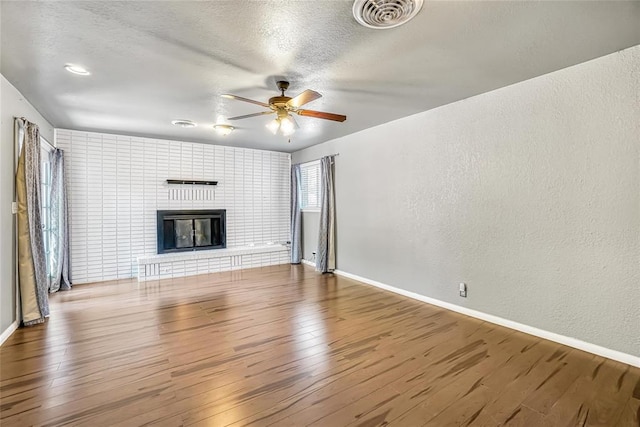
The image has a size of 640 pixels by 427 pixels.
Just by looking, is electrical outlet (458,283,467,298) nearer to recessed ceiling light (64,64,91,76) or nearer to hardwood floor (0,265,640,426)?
hardwood floor (0,265,640,426)

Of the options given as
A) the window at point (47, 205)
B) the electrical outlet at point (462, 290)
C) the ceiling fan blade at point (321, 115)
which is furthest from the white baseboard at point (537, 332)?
the window at point (47, 205)

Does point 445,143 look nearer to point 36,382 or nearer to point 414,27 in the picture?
point 414,27

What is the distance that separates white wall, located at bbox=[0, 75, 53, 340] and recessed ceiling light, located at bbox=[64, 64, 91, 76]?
2.45 feet

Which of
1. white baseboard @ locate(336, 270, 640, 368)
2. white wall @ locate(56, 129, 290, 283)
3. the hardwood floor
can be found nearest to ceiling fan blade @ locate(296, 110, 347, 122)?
the hardwood floor

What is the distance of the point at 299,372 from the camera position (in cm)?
242

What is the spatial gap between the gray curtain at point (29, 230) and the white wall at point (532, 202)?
4371 mm

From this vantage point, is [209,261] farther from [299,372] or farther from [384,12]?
[384,12]

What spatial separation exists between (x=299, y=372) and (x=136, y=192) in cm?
481

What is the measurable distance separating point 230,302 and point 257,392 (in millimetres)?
2185

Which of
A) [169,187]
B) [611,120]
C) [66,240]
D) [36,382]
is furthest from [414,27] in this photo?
[66,240]

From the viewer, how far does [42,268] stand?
3.49 meters

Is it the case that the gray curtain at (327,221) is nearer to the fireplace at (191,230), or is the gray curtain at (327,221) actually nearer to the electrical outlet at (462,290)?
the fireplace at (191,230)

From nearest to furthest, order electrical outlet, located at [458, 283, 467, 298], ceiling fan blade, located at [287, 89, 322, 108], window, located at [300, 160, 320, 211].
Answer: ceiling fan blade, located at [287, 89, 322, 108] < electrical outlet, located at [458, 283, 467, 298] < window, located at [300, 160, 320, 211]

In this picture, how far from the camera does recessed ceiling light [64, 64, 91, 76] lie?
2.62 m
